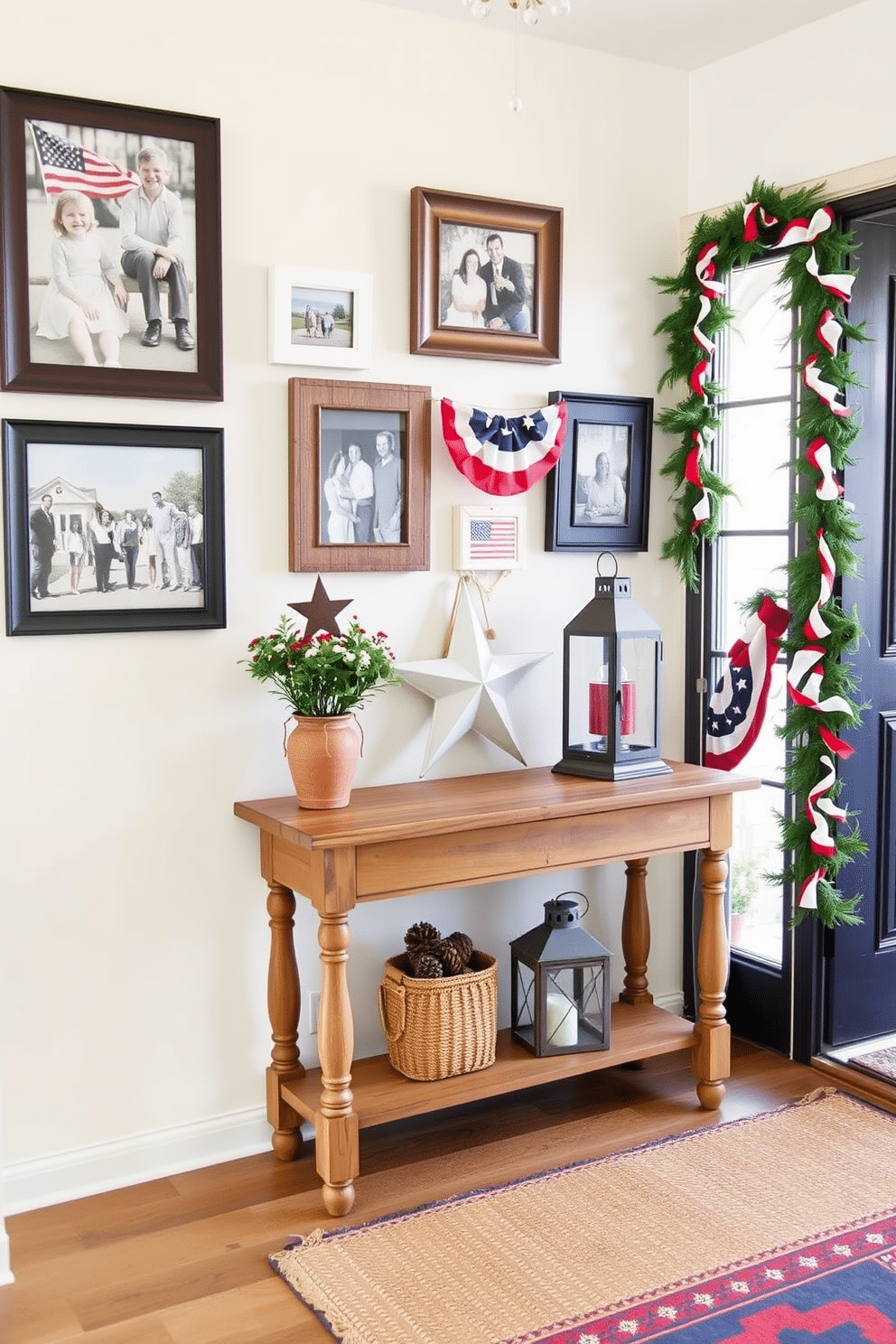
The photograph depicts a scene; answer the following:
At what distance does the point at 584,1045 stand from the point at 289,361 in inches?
70.0

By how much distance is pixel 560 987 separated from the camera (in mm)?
3092

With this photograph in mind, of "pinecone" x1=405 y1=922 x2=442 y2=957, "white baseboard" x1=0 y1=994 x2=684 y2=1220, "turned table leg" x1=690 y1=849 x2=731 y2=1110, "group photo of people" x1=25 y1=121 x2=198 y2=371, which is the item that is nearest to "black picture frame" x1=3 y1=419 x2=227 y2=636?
"group photo of people" x1=25 y1=121 x2=198 y2=371

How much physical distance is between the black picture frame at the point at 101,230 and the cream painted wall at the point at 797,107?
1.45 metres

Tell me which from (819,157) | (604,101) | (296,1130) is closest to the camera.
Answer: (296,1130)

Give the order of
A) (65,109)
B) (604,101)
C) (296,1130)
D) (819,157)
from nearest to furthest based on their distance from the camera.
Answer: (65,109)
(296,1130)
(819,157)
(604,101)

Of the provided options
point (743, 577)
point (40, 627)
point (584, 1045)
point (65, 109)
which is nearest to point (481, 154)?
point (65, 109)

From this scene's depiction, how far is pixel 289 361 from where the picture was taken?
294 centimetres

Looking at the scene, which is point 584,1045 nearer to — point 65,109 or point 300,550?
point 300,550

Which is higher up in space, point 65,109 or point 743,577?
point 65,109

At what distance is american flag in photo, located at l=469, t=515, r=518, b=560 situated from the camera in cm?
323

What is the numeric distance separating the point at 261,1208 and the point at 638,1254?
31.6 inches

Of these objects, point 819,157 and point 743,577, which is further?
point 743,577

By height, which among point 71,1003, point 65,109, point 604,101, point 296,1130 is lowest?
point 296,1130

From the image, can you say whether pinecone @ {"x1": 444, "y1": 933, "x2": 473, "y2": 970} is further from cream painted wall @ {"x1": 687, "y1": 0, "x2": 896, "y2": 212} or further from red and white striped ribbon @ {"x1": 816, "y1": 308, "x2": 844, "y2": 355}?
cream painted wall @ {"x1": 687, "y1": 0, "x2": 896, "y2": 212}
